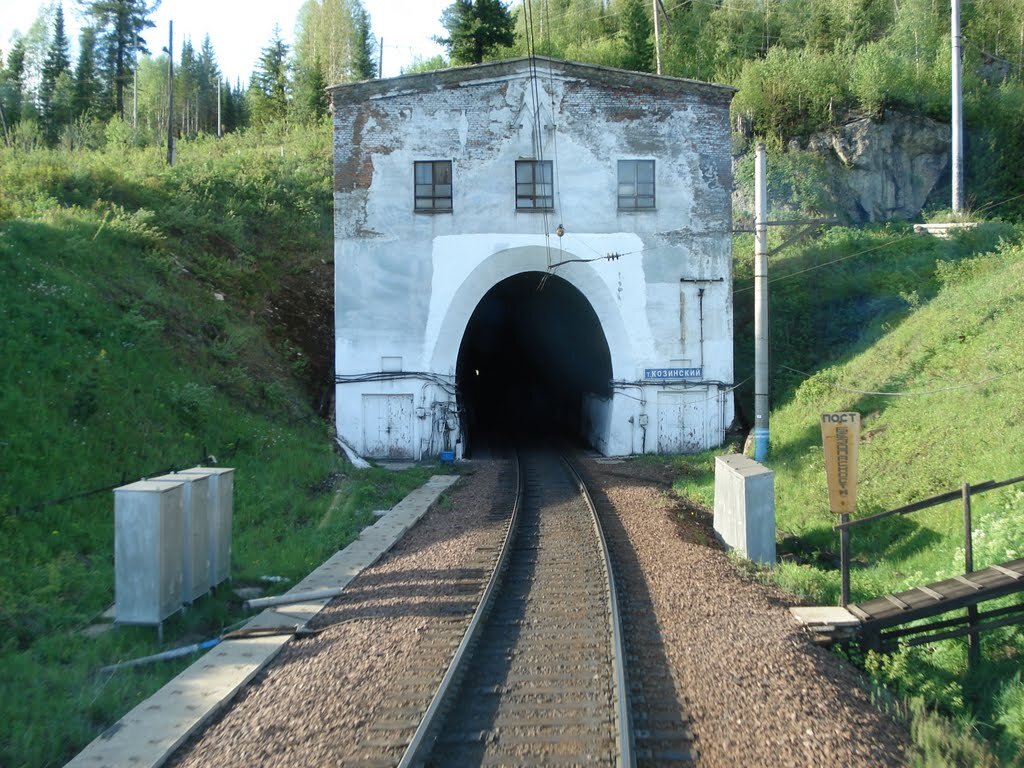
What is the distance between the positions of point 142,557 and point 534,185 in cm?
1498

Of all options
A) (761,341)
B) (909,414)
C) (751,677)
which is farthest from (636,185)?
(751,677)

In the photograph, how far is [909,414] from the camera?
14648 mm

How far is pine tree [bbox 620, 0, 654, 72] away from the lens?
4600 cm

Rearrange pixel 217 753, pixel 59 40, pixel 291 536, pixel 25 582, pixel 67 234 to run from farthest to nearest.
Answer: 1. pixel 59 40
2. pixel 67 234
3. pixel 291 536
4. pixel 25 582
5. pixel 217 753

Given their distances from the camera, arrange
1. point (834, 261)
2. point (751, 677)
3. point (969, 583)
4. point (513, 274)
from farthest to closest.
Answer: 1. point (834, 261)
2. point (513, 274)
3. point (969, 583)
4. point (751, 677)

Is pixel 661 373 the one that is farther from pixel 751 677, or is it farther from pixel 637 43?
pixel 637 43

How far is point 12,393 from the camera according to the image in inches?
439

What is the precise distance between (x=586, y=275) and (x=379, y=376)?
574 cm

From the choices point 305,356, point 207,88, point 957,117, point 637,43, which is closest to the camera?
point 305,356

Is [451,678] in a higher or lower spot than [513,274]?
lower

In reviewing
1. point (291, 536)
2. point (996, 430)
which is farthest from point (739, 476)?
point (291, 536)

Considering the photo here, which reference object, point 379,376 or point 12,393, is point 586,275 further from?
point 12,393

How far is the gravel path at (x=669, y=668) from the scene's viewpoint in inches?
199

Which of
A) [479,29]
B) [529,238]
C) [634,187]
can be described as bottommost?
[529,238]
